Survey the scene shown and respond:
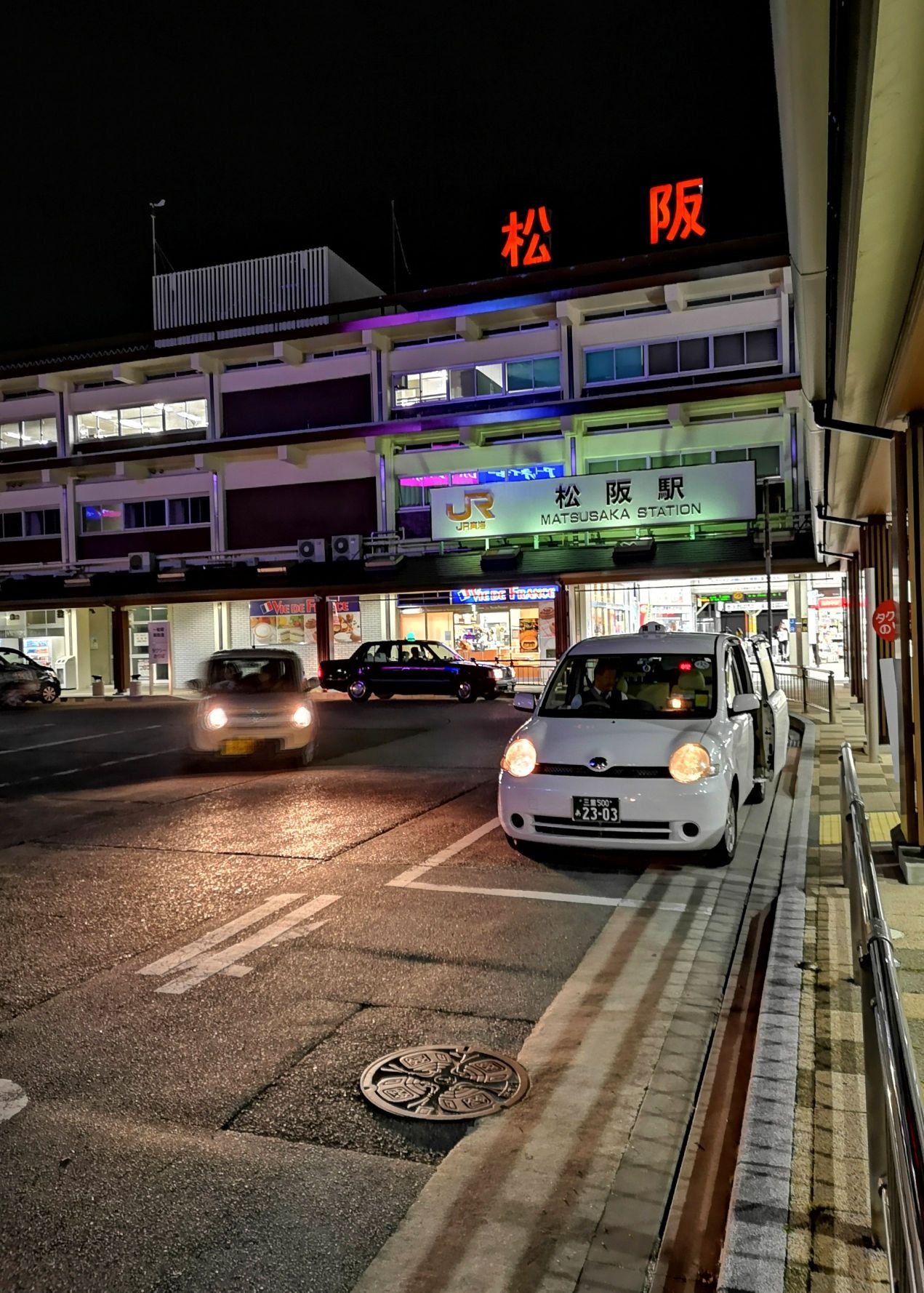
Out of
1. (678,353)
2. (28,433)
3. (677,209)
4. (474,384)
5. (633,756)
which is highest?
(677,209)

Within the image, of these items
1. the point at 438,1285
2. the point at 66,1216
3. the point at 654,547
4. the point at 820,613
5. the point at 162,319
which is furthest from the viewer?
the point at 162,319

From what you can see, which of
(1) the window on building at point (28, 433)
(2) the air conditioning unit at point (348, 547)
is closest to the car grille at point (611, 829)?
(2) the air conditioning unit at point (348, 547)

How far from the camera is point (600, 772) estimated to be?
24.4ft

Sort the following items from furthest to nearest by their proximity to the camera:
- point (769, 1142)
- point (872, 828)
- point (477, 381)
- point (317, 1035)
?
point (477, 381) → point (872, 828) → point (317, 1035) → point (769, 1142)

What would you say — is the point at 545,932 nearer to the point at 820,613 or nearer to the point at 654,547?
the point at 654,547

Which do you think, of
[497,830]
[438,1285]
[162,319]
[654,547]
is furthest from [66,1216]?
[162,319]

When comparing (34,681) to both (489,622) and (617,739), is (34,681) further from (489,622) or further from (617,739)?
(617,739)

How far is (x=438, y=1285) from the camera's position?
9.59 feet

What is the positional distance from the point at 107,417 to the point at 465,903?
3735 centimetres

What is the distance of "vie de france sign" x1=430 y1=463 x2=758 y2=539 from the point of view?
95.5ft

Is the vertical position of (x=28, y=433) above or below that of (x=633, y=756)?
above

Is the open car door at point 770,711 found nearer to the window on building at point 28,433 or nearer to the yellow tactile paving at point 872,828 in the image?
the yellow tactile paving at point 872,828

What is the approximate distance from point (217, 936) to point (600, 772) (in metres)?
3.00

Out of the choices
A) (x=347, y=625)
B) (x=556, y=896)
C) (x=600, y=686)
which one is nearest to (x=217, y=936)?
(x=556, y=896)
